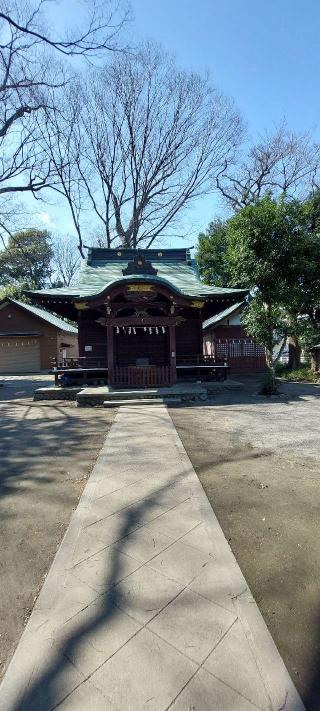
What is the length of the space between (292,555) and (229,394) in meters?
9.45

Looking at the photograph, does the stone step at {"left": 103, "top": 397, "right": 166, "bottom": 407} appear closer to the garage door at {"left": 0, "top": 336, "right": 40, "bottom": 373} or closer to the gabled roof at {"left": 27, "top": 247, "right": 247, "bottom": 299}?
the gabled roof at {"left": 27, "top": 247, "right": 247, "bottom": 299}

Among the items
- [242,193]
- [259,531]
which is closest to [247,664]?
[259,531]

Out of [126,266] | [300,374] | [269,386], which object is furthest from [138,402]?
[300,374]

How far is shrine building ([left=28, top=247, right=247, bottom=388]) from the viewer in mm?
11414

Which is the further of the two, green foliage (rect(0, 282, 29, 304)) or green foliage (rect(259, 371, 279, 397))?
green foliage (rect(0, 282, 29, 304))

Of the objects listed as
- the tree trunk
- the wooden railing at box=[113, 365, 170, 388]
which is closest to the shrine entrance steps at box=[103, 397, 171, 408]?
the wooden railing at box=[113, 365, 170, 388]

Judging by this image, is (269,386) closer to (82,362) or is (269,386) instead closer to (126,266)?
(82,362)

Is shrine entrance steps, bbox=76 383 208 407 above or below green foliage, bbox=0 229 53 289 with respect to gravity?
below

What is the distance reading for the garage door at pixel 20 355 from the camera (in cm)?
2459

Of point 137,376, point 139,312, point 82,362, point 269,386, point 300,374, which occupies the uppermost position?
point 139,312

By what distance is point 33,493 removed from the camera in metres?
3.85

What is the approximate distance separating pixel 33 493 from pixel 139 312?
8.42 meters

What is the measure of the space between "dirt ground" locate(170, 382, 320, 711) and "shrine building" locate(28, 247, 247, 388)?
493cm

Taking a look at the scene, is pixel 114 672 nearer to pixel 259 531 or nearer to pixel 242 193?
pixel 259 531
